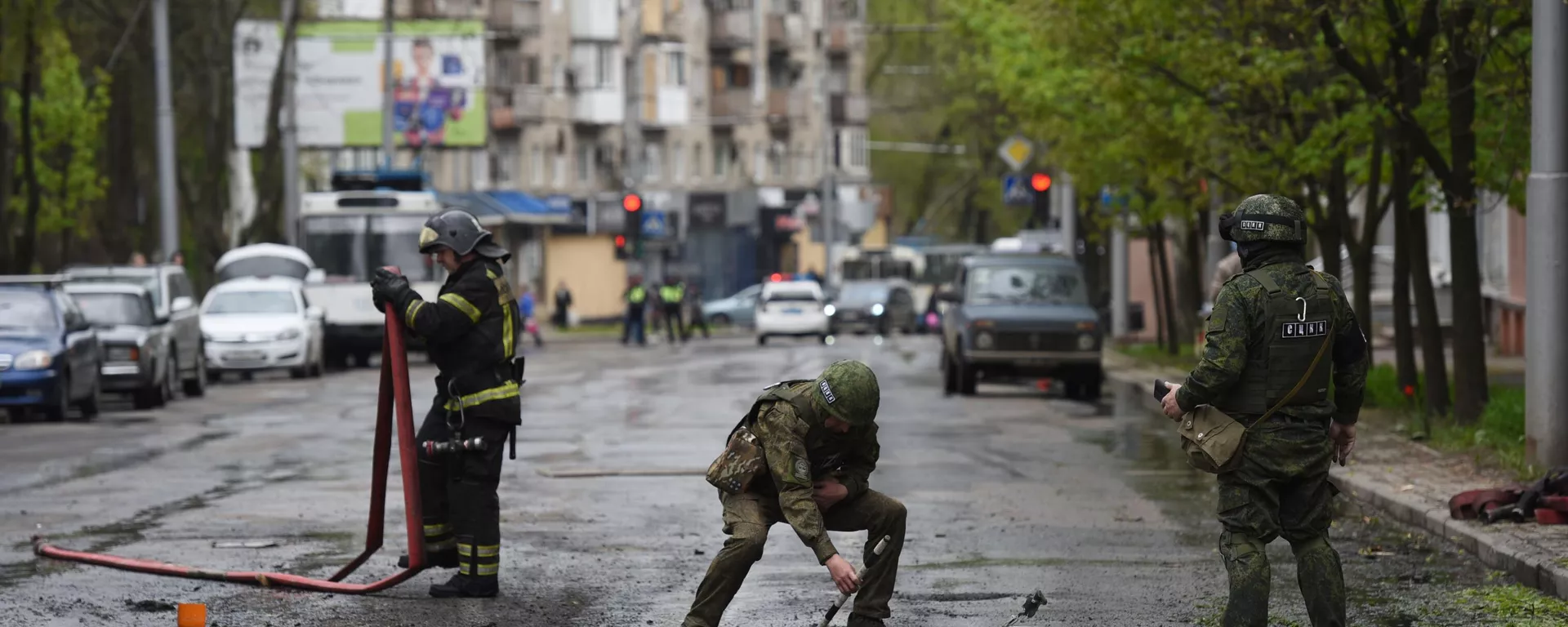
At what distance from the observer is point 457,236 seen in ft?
33.0

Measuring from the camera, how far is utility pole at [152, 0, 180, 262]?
121 feet

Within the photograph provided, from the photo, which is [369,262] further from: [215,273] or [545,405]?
[545,405]

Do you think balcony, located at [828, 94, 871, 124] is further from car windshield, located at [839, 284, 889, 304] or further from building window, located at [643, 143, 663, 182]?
car windshield, located at [839, 284, 889, 304]

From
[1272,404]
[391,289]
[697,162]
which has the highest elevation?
[697,162]

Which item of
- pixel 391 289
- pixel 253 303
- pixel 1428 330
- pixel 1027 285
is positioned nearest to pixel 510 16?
pixel 253 303

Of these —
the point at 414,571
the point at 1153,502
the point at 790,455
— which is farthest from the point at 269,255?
the point at 790,455

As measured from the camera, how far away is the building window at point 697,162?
82.0m

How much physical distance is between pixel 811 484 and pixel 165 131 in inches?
1268

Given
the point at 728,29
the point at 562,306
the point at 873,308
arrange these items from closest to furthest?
the point at 562,306 < the point at 873,308 < the point at 728,29

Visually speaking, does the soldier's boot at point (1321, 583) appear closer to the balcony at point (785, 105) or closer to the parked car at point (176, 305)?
the parked car at point (176, 305)

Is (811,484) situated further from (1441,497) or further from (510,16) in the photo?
(510,16)

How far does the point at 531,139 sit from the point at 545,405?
4926cm

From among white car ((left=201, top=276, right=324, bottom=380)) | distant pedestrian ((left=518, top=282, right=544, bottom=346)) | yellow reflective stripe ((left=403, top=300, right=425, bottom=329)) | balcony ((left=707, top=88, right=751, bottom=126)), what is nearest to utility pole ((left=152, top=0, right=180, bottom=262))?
white car ((left=201, top=276, right=324, bottom=380))

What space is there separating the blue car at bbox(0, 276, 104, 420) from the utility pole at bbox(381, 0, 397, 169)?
21.6m
